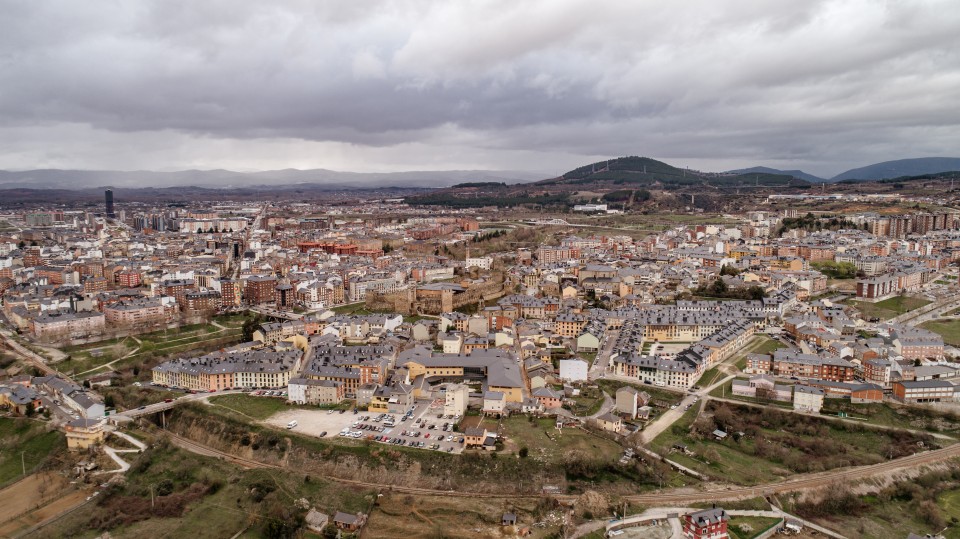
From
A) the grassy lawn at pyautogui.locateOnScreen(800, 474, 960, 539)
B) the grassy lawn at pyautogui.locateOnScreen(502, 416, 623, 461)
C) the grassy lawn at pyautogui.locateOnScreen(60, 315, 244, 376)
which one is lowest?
the grassy lawn at pyautogui.locateOnScreen(800, 474, 960, 539)

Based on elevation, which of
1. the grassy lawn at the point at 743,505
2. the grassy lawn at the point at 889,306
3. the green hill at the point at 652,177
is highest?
the green hill at the point at 652,177

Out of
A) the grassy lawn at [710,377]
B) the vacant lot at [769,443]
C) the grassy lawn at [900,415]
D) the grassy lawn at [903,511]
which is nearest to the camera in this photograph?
the grassy lawn at [903,511]

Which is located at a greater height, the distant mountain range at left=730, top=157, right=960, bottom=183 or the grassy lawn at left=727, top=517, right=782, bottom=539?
the distant mountain range at left=730, top=157, right=960, bottom=183

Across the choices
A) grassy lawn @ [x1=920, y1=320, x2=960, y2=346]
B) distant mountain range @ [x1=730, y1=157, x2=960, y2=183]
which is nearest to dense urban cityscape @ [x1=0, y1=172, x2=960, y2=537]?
grassy lawn @ [x1=920, y1=320, x2=960, y2=346]

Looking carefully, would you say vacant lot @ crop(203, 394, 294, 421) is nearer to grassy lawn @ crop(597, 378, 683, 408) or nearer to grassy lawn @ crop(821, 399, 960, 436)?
grassy lawn @ crop(597, 378, 683, 408)

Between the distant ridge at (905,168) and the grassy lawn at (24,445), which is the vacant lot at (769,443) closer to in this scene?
the grassy lawn at (24,445)

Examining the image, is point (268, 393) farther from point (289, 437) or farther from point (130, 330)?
point (130, 330)

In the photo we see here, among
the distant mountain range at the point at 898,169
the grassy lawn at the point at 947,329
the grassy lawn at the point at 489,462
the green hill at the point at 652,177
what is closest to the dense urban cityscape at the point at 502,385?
the grassy lawn at the point at 489,462
